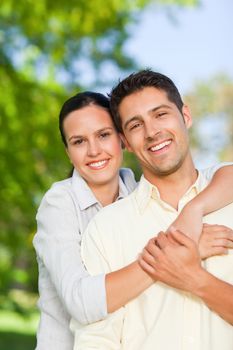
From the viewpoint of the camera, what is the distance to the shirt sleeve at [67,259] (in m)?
2.41

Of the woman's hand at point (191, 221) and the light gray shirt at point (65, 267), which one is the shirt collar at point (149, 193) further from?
the light gray shirt at point (65, 267)

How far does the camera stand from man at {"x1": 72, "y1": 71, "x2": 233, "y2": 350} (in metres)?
2.36

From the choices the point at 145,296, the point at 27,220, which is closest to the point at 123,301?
the point at 145,296

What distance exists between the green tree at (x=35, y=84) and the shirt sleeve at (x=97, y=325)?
6.72 metres

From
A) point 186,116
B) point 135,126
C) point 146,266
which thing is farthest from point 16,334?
point 146,266

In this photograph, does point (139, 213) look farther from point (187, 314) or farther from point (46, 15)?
point (46, 15)

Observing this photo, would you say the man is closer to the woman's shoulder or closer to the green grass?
the woman's shoulder

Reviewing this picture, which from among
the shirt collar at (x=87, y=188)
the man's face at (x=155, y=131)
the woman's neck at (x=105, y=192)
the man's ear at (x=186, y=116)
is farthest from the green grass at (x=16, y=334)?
the man's face at (x=155, y=131)

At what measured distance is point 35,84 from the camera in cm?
998

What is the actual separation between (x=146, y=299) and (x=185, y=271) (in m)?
0.19

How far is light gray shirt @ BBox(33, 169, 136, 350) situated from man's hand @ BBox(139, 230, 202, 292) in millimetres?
187

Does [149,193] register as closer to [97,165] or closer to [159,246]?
[159,246]

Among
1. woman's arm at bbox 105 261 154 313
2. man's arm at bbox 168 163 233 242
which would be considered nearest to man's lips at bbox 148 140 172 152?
man's arm at bbox 168 163 233 242

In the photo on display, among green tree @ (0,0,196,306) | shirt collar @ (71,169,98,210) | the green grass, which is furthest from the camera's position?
the green grass
